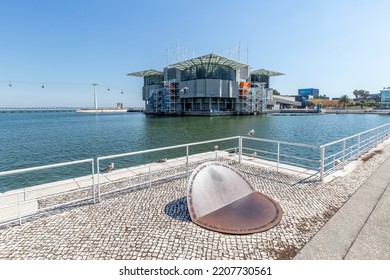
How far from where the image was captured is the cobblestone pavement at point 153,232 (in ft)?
12.2

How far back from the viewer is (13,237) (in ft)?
13.7

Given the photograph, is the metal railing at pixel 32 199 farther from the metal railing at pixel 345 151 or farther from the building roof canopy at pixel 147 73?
the building roof canopy at pixel 147 73

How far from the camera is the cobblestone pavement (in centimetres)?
371

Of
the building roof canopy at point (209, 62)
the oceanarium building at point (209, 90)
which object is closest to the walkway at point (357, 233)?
the oceanarium building at point (209, 90)

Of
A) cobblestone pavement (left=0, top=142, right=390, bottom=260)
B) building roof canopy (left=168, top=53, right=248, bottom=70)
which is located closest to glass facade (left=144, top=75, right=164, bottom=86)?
building roof canopy (left=168, top=53, right=248, bottom=70)

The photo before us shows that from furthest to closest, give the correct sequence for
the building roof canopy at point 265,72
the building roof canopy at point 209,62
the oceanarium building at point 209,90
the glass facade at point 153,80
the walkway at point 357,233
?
the glass facade at point 153,80 → the building roof canopy at point 265,72 → the oceanarium building at point 209,90 → the building roof canopy at point 209,62 → the walkway at point 357,233

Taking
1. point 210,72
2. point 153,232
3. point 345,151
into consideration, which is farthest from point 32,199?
point 210,72

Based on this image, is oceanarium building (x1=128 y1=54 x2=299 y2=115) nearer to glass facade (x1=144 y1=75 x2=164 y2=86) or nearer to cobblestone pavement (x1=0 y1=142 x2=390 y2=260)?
glass facade (x1=144 y1=75 x2=164 y2=86)

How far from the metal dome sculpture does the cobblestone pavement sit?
0.68 feet

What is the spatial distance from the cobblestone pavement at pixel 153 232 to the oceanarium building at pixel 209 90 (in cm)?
6789

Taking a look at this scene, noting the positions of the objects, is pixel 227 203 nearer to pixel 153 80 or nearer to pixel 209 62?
pixel 209 62

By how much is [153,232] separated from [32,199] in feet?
10.4

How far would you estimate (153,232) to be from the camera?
171 inches
